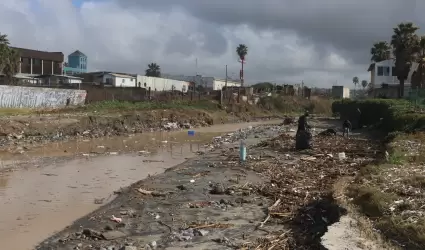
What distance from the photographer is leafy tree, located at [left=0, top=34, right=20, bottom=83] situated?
5488 cm

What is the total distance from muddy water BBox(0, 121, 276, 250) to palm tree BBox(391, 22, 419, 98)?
32828 mm

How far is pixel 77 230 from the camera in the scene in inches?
384

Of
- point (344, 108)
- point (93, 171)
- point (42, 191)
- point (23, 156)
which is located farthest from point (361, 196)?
point (344, 108)

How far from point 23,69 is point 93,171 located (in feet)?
193

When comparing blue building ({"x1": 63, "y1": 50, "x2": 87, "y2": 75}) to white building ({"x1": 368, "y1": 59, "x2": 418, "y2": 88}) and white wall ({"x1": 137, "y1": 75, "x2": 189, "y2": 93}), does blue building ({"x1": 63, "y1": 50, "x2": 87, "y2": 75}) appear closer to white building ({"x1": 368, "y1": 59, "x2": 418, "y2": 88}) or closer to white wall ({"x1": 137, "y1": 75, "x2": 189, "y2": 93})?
white wall ({"x1": 137, "y1": 75, "x2": 189, "y2": 93})

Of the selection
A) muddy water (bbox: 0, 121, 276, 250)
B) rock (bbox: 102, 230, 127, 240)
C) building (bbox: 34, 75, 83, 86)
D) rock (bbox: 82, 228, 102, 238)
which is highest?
building (bbox: 34, 75, 83, 86)

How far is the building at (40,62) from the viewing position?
7217 centimetres

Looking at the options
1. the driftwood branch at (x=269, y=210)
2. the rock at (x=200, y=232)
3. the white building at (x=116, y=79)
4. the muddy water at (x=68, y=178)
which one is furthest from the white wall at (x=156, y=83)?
the rock at (x=200, y=232)

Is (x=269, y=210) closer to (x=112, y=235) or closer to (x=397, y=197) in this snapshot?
(x=397, y=197)

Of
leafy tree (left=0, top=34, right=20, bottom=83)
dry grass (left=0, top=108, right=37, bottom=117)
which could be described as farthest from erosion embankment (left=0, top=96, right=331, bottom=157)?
leafy tree (left=0, top=34, right=20, bottom=83)

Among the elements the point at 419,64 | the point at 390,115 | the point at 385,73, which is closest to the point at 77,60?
the point at 385,73

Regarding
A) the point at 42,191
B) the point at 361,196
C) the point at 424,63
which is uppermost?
the point at 424,63

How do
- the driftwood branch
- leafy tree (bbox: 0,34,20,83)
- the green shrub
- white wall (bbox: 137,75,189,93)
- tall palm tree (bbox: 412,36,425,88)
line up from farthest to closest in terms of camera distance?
white wall (bbox: 137,75,189,93)
leafy tree (bbox: 0,34,20,83)
tall palm tree (bbox: 412,36,425,88)
the green shrub
the driftwood branch

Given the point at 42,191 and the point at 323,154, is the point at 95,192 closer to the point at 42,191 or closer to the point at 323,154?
the point at 42,191
